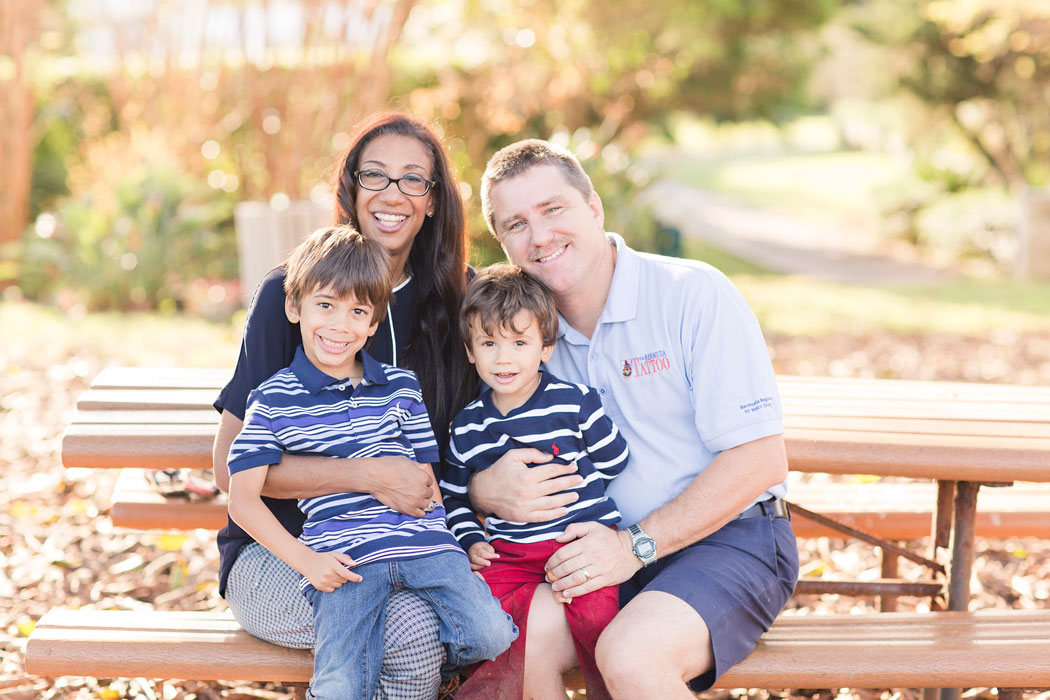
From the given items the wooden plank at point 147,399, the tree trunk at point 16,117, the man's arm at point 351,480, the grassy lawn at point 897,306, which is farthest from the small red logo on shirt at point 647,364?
the tree trunk at point 16,117

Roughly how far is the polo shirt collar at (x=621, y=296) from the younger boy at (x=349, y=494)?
481 mm

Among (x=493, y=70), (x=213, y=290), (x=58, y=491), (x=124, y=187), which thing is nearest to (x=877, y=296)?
(x=493, y=70)

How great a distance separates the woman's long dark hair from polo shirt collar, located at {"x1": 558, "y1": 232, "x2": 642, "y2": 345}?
339 mm

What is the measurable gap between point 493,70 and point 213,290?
16.7 ft

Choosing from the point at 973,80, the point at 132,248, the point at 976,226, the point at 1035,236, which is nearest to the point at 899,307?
the point at 1035,236

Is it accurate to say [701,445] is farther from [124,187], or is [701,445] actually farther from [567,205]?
[124,187]

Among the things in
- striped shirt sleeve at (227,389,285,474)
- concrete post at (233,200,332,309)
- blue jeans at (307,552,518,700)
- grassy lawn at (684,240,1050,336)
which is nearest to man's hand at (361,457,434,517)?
blue jeans at (307,552,518,700)

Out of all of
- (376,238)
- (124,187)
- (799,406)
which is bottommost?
(799,406)

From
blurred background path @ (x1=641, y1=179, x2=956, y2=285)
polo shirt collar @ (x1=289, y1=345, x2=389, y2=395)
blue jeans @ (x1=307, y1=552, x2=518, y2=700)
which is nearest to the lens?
blue jeans @ (x1=307, y1=552, x2=518, y2=700)

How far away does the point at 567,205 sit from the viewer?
284 cm

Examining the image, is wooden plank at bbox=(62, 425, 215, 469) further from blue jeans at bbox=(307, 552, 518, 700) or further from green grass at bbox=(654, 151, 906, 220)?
green grass at bbox=(654, 151, 906, 220)

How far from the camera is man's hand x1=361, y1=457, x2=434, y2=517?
2.57m

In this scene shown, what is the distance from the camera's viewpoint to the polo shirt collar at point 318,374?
2613 millimetres

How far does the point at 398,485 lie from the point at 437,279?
74cm
